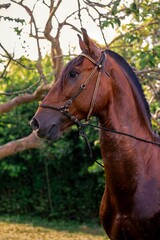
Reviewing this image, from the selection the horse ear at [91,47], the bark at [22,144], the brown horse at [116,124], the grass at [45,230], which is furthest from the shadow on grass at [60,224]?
the horse ear at [91,47]

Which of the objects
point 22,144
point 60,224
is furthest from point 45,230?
point 22,144

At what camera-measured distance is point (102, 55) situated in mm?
5250

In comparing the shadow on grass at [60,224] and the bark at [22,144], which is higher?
the bark at [22,144]

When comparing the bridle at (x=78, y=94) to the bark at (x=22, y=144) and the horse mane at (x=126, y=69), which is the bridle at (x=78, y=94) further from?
the bark at (x=22, y=144)

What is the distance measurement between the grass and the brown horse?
8815mm

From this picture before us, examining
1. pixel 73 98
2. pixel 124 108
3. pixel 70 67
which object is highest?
pixel 70 67

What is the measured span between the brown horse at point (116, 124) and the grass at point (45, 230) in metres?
8.82

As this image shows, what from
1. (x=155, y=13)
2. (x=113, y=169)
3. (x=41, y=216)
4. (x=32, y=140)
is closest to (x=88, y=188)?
(x=41, y=216)

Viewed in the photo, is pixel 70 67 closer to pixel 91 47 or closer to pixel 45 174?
pixel 91 47

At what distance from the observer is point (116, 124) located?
5.22 meters

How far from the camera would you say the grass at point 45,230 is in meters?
14.1

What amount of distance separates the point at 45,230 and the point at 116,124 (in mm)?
10608

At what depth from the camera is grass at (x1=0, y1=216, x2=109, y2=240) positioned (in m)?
14.1

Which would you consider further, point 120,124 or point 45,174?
point 45,174
